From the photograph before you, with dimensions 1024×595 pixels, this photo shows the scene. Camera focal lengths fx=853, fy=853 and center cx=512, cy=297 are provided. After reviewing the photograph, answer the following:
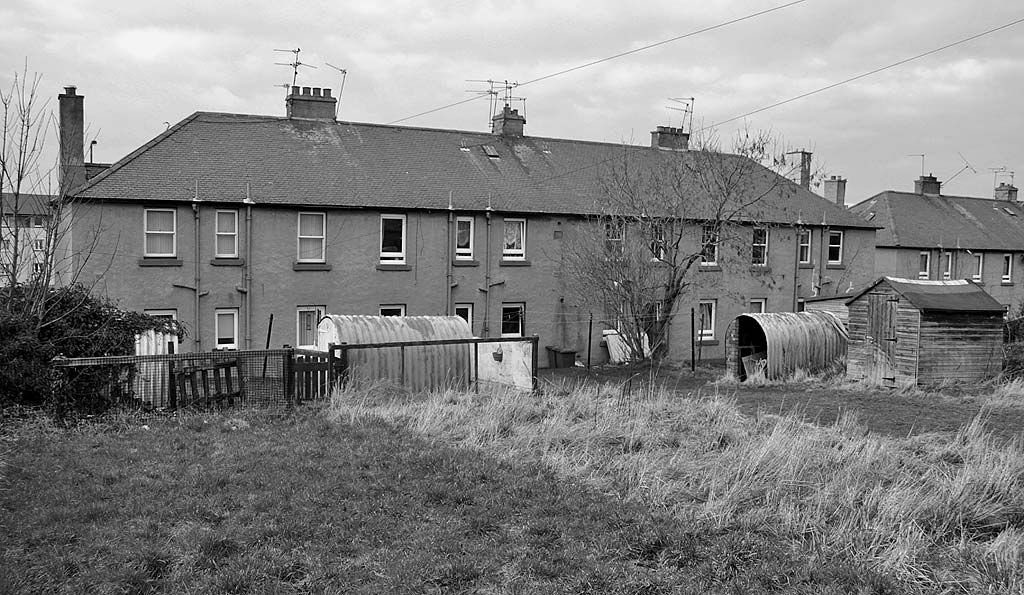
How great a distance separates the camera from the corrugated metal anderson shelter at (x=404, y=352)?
58.7ft

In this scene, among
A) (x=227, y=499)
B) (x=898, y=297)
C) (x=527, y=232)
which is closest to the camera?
(x=227, y=499)

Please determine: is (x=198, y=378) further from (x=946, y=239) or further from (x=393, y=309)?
(x=946, y=239)

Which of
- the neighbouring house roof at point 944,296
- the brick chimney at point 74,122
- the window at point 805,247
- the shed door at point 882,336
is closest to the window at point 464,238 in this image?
the brick chimney at point 74,122

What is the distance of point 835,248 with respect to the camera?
125ft

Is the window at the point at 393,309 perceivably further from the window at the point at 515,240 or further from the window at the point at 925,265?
the window at the point at 925,265

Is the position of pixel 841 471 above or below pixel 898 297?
below

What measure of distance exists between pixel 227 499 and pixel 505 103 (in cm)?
2920

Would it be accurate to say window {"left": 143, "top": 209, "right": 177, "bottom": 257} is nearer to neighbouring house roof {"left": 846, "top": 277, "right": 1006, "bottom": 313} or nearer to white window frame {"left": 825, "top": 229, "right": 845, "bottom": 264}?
neighbouring house roof {"left": 846, "top": 277, "right": 1006, "bottom": 313}

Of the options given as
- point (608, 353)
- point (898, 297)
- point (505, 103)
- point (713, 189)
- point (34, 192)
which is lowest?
point (608, 353)

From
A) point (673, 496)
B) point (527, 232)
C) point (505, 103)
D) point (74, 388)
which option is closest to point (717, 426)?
point (673, 496)

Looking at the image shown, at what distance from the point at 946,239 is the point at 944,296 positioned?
1000 inches

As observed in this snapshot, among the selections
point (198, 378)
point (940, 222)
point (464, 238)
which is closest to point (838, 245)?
point (940, 222)

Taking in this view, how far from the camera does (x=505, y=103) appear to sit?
36000 millimetres

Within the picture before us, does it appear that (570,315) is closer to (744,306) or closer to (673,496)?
(744,306)
